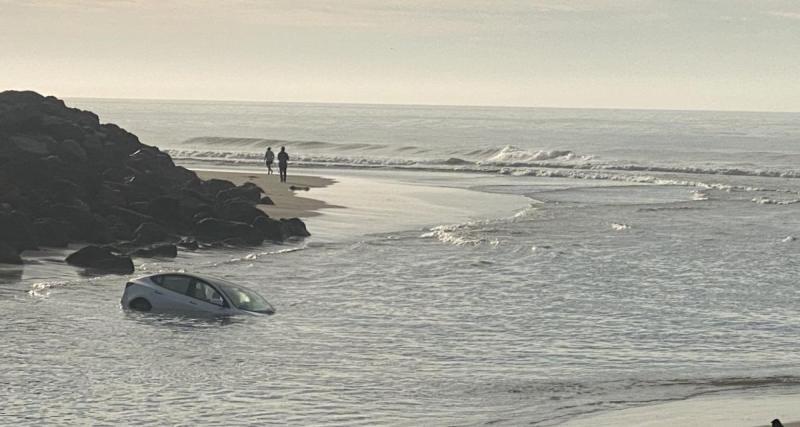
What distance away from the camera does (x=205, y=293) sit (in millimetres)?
30359

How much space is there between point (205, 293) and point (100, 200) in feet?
55.8

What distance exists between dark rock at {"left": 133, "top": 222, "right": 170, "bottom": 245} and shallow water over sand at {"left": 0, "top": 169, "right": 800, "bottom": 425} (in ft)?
7.56

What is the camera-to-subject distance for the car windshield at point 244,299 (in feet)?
99.4

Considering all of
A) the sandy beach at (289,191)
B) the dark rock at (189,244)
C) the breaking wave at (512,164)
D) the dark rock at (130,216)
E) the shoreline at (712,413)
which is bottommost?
the breaking wave at (512,164)

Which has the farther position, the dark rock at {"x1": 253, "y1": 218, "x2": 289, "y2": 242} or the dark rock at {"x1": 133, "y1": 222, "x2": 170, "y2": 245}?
the dark rock at {"x1": 253, "y1": 218, "x2": 289, "y2": 242}

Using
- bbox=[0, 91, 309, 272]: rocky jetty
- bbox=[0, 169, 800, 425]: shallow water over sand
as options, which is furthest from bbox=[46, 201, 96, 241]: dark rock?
bbox=[0, 169, 800, 425]: shallow water over sand

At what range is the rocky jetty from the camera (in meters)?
40.5

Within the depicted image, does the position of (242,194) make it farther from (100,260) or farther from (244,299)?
(244,299)

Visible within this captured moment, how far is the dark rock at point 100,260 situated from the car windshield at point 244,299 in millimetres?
6766

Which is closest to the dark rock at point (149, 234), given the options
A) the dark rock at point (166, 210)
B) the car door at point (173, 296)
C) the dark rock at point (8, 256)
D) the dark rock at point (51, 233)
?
the dark rock at point (166, 210)

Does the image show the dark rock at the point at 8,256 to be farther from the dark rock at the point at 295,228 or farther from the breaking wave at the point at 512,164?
the breaking wave at the point at 512,164

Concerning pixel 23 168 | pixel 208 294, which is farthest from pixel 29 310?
→ pixel 23 168

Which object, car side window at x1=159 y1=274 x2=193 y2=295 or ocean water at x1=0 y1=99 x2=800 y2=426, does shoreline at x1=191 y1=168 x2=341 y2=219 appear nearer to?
ocean water at x1=0 y1=99 x2=800 y2=426

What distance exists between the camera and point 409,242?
45938 mm
